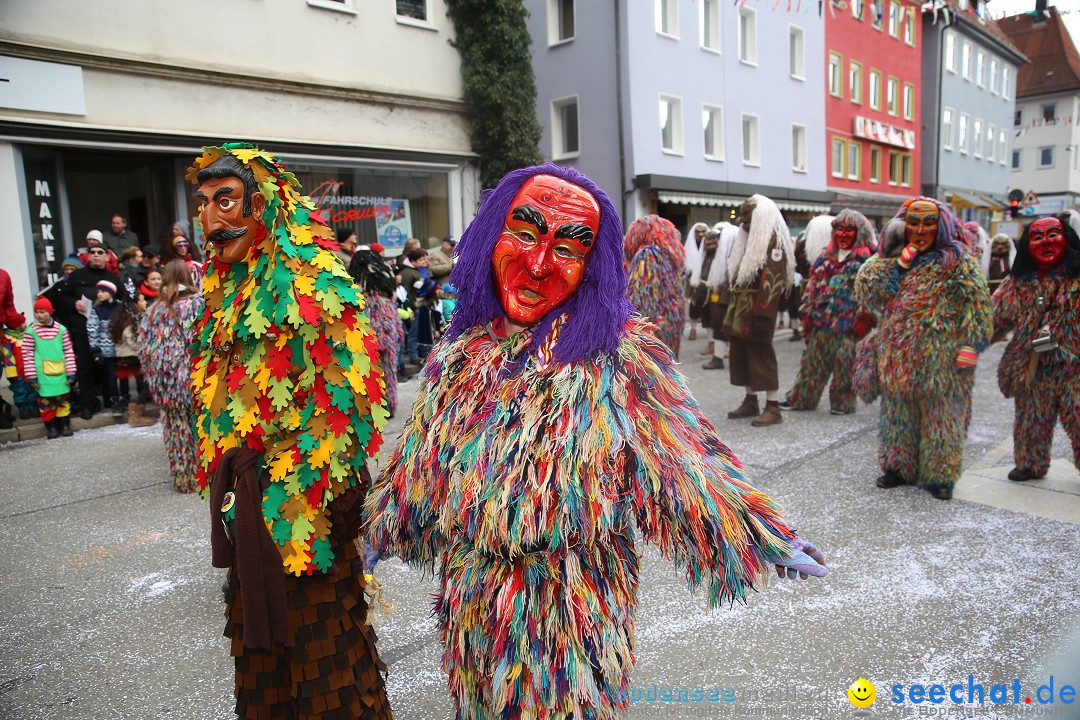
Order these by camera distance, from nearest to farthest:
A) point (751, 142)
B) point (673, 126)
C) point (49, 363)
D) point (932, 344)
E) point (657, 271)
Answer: point (932, 344)
point (657, 271)
point (49, 363)
point (673, 126)
point (751, 142)

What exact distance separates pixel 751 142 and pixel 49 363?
19.5 m

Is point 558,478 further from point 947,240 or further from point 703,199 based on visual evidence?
point 703,199

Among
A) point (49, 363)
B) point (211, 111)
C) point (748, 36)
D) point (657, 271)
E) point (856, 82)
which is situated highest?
point (748, 36)

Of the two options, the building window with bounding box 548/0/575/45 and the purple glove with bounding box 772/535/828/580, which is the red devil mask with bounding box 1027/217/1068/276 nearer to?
the purple glove with bounding box 772/535/828/580

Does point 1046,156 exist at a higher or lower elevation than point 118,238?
higher

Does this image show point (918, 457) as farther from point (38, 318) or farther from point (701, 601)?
point (38, 318)

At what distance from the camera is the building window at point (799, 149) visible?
915 inches

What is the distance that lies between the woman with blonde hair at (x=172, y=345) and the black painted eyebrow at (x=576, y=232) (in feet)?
12.8

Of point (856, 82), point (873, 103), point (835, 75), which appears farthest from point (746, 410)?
point (873, 103)

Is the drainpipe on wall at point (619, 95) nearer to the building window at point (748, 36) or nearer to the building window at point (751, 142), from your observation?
the building window at point (748, 36)

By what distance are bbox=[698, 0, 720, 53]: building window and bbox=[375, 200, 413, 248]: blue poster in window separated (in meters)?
10.6

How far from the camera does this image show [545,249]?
1806mm

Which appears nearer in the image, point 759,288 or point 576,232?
point 576,232

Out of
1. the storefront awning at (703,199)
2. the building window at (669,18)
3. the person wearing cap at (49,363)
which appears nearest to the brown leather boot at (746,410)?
the person wearing cap at (49,363)
